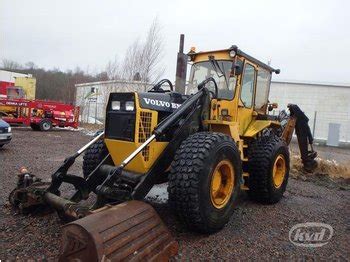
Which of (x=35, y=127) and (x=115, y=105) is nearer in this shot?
→ (x=115, y=105)

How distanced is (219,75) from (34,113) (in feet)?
48.2

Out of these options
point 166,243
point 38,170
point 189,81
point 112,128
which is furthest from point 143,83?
point 166,243

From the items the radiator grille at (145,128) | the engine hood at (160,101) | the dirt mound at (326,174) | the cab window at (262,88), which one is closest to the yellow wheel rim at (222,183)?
the radiator grille at (145,128)

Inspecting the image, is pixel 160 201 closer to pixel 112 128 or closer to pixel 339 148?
pixel 112 128

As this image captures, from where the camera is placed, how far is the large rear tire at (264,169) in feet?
19.3

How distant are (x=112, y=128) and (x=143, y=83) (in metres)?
14.0

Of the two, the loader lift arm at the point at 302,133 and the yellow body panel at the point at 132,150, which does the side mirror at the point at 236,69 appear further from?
the loader lift arm at the point at 302,133

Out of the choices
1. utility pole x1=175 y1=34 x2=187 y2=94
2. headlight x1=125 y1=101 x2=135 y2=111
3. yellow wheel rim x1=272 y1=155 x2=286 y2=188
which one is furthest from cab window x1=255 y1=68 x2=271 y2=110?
headlight x1=125 y1=101 x2=135 y2=111

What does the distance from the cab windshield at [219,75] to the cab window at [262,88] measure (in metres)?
0.94

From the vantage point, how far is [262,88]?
6.81m

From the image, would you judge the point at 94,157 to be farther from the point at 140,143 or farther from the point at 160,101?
the point at 160,101

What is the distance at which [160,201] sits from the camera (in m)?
5.71

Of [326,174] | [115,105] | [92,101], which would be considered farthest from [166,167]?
[92,101]

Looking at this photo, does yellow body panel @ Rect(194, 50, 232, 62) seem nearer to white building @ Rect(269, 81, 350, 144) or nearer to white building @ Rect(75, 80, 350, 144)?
white building @ Rect(75, 80, 350, 144)
